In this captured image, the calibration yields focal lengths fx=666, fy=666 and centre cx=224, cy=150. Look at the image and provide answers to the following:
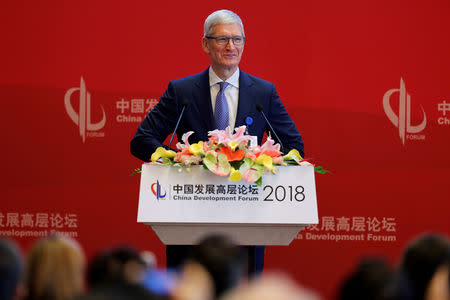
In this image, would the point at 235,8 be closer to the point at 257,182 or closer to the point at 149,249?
the point at 149,249

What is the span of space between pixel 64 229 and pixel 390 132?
2510mm

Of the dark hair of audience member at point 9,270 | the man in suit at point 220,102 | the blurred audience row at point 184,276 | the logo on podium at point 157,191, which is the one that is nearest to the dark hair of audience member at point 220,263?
the blurred audience row at point 184,276

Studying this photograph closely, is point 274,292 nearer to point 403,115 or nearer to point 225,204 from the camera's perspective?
point 225,204

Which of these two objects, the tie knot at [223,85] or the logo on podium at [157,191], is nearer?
the logo on podium at [157,191]

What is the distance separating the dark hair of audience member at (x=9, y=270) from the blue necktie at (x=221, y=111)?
6.85 feet

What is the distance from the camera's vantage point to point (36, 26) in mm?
4969

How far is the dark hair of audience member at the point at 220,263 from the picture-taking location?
4.10 feet

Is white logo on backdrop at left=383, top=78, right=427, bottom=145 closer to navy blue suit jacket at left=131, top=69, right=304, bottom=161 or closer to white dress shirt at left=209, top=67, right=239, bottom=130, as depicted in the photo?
navy blue suit jacket at left=131, top=69, right=304, bottom=161

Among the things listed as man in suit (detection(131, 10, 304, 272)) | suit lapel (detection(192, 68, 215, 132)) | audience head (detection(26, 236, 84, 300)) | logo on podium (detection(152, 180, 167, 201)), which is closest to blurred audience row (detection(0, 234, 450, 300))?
audience head (detection(26, 236, 84, 300))

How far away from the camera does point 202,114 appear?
11.3 feet

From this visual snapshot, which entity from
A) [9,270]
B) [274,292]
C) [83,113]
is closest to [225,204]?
[9,270]

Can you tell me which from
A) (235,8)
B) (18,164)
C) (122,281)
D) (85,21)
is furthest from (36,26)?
(122,281)

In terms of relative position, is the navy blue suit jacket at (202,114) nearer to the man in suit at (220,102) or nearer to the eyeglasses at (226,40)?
the man in suit at (220,102)

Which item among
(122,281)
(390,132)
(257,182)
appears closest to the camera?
(122,281)
